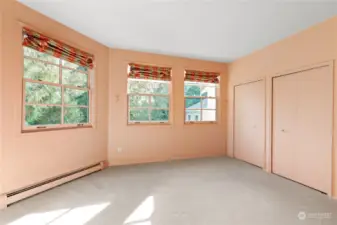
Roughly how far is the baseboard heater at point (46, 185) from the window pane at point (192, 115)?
2472mm

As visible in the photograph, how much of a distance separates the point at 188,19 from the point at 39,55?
92.3 inches

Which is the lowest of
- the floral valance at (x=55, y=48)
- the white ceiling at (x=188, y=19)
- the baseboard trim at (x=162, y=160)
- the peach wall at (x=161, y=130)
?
the baseboard trim at (x=162, y=160)

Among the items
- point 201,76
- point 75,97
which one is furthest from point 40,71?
point 201,76

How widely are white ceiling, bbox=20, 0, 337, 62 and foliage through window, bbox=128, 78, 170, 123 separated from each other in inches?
38.7

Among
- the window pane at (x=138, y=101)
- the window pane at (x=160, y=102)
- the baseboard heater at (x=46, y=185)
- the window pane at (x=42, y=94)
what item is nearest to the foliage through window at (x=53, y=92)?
the window pane at (x=42, y=94)

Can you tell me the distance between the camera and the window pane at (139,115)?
477cm

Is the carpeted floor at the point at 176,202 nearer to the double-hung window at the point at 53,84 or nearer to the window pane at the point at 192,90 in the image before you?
the double-hung window at the point at 53,84

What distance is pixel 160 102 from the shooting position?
500 cm

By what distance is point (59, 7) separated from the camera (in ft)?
9.28

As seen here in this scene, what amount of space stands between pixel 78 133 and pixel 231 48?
3528mm

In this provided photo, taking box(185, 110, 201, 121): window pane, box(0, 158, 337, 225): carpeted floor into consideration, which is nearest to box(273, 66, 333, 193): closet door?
box(0, 158, 337, 225): carpeted floor

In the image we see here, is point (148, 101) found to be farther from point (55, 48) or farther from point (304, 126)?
point (304, 126)

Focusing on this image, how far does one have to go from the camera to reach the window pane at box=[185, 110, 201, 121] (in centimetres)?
529

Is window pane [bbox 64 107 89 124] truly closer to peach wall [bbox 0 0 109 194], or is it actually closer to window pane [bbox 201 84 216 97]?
peach wall [bbox 0 0 109 194]
